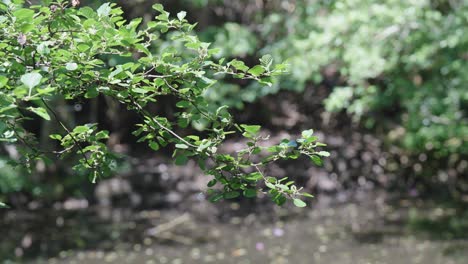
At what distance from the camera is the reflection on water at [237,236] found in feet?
17.6

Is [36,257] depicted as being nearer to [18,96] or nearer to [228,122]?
[228,122]

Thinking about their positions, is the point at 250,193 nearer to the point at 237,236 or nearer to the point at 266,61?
the point at 266,61

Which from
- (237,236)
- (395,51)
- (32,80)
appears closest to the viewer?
(32,80)

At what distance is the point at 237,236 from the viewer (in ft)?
20.3

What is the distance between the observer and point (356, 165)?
28.8 feet

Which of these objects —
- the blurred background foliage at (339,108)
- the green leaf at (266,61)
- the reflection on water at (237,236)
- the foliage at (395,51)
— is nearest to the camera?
the green leaf at (266,61)

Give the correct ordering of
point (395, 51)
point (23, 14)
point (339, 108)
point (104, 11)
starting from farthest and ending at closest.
A: point (339, 108), point (395, 51), point (104, 11), point (23, 14)

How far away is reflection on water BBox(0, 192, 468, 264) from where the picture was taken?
5355mm

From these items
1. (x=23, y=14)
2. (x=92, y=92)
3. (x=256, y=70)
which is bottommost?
(x=92, y=92)

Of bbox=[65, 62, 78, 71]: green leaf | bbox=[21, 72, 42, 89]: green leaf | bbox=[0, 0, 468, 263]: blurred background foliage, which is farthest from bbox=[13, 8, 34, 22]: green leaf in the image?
bbox=[0, 0, 468, 263]: blurred background foliage

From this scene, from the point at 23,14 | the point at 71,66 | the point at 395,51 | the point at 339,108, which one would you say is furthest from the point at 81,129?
the point at 339,108

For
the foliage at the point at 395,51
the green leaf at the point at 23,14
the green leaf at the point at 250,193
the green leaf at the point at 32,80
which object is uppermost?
the foliage at the point at 395,51

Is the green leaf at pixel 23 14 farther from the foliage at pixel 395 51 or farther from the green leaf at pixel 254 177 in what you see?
the foliage at pixel 395 51

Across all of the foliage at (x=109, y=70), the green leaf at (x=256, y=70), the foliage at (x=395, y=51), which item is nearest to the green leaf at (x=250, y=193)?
the foliage at (x=109, y=70)
